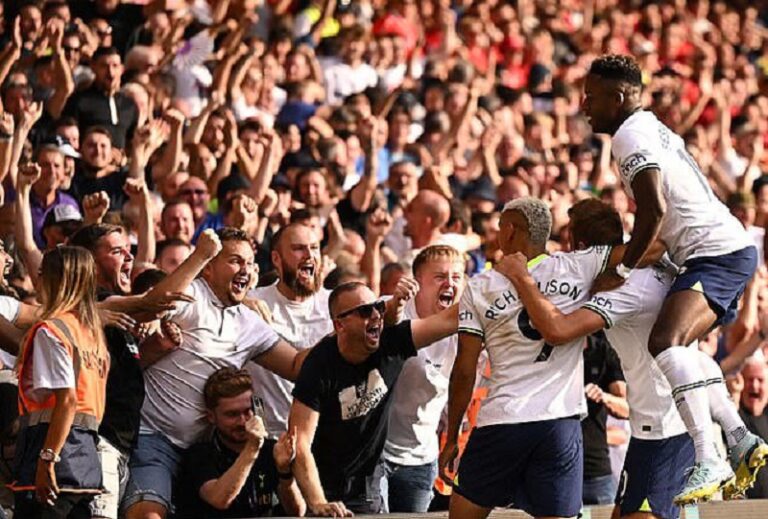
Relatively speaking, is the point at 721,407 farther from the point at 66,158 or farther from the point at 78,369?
the point at 66,158

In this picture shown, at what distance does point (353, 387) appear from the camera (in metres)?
9.12

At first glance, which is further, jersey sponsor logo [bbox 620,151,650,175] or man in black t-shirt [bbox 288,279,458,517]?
man in black t-shirt [bbox 288,279,458,517]

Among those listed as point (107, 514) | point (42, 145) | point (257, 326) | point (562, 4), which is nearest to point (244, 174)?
point (42, 145)

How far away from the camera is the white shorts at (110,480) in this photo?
27.7ft

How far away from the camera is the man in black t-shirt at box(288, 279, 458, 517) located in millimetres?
8977

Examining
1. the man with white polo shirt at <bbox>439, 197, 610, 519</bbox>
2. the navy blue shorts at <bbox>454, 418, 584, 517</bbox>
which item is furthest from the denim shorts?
the navy blue shorts at <bbox>454, 418, 584, 517</bbox>

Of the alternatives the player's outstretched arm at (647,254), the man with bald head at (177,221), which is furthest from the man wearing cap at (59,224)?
the player's outstretched arm at (647,254)

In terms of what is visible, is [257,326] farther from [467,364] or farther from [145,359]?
[467,364]

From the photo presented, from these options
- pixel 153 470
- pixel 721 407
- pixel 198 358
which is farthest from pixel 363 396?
pixel 721 407

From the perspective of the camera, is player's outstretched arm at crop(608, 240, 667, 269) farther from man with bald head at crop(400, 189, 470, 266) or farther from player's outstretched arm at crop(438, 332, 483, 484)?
man with bald head at crop(400, 189, 470, 266)

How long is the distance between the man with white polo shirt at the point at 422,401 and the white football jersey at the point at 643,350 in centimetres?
198

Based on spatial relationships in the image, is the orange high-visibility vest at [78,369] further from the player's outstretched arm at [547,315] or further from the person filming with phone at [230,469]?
the player's outstretched arm at [547,315]

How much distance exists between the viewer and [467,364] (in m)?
7.86

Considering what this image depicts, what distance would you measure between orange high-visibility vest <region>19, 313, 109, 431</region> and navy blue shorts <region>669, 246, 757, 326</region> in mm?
2873
